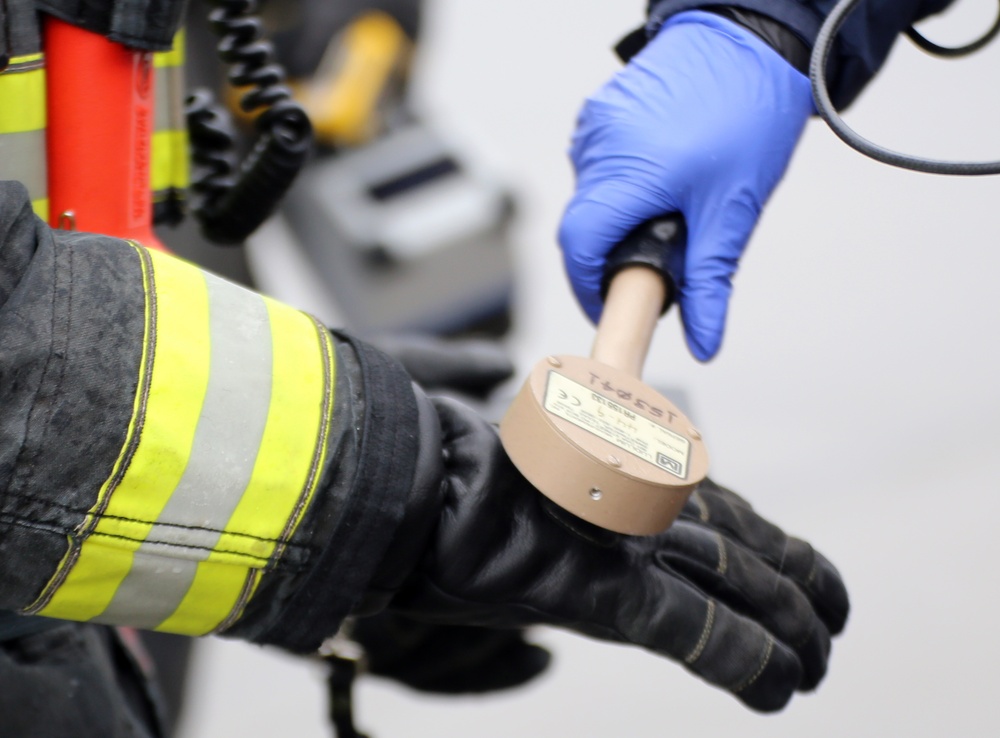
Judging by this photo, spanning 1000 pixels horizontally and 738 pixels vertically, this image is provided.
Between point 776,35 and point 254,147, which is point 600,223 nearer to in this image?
point 776,35

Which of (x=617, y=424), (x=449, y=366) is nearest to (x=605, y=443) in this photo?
(x=617, y=424)

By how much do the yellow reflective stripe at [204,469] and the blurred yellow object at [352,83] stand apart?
195 cm

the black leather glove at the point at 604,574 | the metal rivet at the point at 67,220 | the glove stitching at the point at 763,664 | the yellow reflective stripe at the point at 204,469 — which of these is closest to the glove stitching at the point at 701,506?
the black leather glove at the point at 604,574

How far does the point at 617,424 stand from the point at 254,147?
58 cm

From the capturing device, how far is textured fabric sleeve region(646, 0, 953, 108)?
3.33 ft

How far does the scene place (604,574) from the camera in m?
0.82

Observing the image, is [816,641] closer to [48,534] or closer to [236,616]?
[236,616]

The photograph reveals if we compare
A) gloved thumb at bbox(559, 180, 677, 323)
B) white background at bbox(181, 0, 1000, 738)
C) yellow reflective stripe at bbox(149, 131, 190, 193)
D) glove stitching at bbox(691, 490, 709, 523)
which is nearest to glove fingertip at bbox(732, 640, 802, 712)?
glove stitching at bbox(691, 490, 709, 523)

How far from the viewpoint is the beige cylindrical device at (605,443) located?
2.49 ft

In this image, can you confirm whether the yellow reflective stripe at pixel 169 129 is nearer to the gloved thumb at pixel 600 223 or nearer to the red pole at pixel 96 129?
the red pole at pixel 96 129

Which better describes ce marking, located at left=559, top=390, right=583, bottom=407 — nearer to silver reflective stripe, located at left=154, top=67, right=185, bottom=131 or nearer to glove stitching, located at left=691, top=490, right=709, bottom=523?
glove stitching, located at left=691, top=490, right=709, bottom=523

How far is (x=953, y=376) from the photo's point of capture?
2453mm

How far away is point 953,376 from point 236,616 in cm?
205

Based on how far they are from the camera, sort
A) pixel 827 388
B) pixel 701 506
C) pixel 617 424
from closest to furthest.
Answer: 1. pixel 617 424
2. pixel 701 506
3. pixel 827 388
